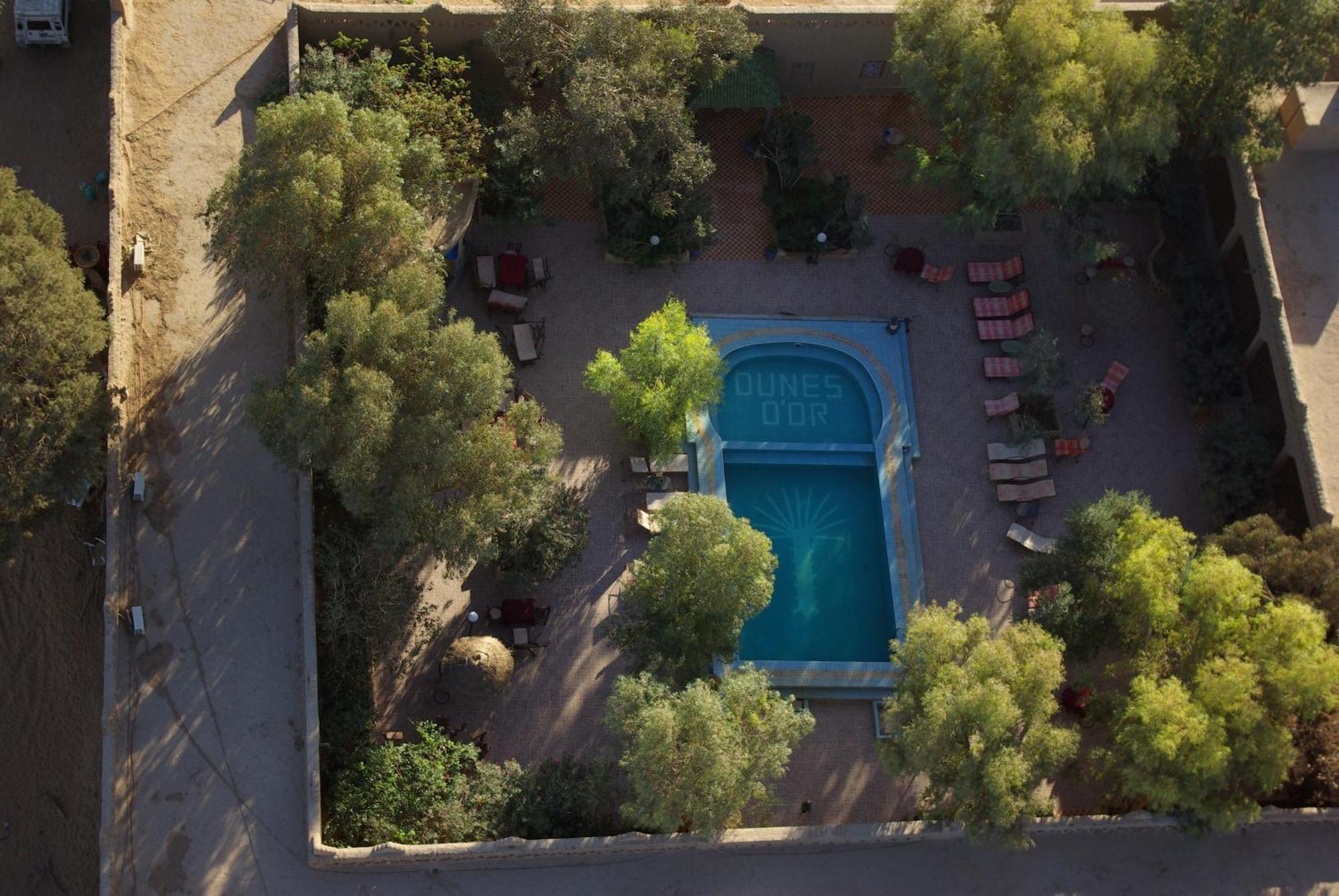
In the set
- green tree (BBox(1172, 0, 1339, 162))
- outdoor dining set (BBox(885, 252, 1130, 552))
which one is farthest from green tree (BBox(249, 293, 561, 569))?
green tree (BBox(1172, 0, 1339, 162))

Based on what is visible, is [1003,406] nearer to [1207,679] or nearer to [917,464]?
[917,464]

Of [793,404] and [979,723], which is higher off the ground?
[793,404]

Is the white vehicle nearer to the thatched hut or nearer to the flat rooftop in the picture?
the thatched hut

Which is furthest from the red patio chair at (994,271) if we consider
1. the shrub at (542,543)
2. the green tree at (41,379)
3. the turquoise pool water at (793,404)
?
the green tree at (41,379)

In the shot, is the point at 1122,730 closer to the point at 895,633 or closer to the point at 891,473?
the point at 895,633

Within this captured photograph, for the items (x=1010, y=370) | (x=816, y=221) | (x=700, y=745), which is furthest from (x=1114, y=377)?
(x=700, y=745)
